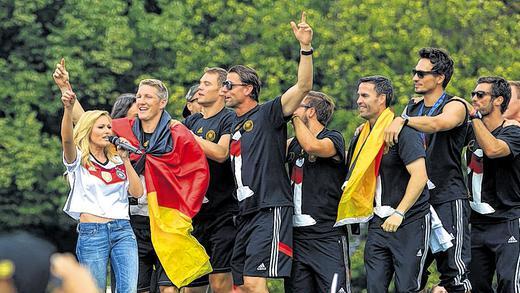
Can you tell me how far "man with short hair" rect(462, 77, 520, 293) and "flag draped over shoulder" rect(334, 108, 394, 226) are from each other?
104 centimetres

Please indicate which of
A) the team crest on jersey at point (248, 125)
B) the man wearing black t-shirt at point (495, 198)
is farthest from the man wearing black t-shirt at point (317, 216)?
the man wearing black t-shirt at point (495, 198)

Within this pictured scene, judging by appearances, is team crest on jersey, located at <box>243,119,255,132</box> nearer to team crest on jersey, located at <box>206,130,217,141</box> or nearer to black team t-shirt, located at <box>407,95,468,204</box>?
team crest on jersey, located at <box>206,130,217,141</box>

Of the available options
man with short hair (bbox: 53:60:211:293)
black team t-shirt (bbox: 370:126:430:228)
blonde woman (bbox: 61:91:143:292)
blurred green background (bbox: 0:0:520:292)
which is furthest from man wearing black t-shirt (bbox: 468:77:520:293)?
blurred green background (bbox: 0:0:520:292)

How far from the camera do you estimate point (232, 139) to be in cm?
967

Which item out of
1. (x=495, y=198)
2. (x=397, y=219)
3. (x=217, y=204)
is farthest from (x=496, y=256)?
(x=217, y=204)

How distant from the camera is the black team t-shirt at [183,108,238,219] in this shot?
1019cm

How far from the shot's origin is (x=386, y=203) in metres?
9.46

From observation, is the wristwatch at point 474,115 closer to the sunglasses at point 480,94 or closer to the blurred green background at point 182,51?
the sunglasses at point 480,94

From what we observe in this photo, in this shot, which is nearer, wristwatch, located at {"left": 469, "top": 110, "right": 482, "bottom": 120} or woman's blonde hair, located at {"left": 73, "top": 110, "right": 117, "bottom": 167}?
woman's blonde hair, located at {"left": 73, "top": 110, "right": 117, "bottom": 167}

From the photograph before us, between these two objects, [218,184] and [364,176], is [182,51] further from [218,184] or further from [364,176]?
[364,176]

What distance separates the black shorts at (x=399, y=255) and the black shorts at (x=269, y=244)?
0.66 m

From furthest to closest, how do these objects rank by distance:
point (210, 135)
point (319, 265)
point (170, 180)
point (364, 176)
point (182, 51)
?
point (182, 51) → point (210, 135) → point (170, 180) → point (319, 265) → point (364, 176)

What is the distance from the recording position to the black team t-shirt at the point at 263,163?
9.41 metres

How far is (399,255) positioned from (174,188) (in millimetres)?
1921
